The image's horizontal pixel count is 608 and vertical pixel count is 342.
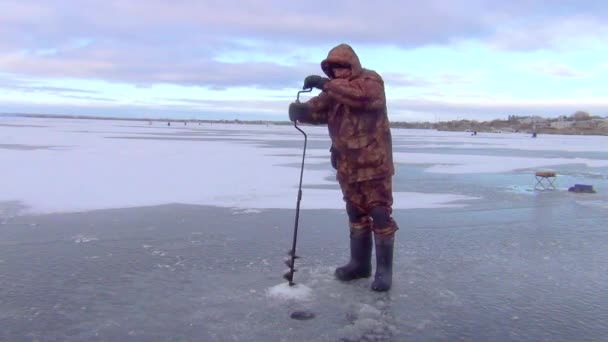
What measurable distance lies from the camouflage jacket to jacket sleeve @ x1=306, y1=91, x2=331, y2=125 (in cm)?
1

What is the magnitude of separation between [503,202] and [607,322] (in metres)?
5.27

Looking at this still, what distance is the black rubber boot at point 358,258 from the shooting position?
4.22 metres

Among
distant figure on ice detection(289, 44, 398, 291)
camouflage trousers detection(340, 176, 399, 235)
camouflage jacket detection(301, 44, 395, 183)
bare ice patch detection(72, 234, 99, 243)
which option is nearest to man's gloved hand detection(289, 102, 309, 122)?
distant figure on ice detection(289, 44, 398, 291)

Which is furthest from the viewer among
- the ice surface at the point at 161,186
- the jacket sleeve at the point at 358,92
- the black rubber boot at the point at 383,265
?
the ice surface at the point at 161,186

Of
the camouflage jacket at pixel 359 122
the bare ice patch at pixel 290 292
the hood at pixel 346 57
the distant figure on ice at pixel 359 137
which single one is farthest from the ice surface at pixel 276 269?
the hood at pixel 346 57

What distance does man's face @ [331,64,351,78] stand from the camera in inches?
158

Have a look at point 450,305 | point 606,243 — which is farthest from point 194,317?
point 606,243

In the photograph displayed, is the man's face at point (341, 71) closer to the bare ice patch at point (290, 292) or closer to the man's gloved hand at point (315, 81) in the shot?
the man's gloved hand at point (315, 81)

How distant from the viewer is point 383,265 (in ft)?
13.3

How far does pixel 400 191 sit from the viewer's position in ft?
31.6

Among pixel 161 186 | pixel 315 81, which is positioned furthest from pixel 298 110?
pixel 161 186

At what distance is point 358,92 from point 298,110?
0.57 meters

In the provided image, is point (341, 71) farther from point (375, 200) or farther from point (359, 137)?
point (375, 200)

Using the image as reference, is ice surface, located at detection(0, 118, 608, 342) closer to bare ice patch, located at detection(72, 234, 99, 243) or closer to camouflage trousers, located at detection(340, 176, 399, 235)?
bare ice patch, located at detection(72, 234, 99, 243)
